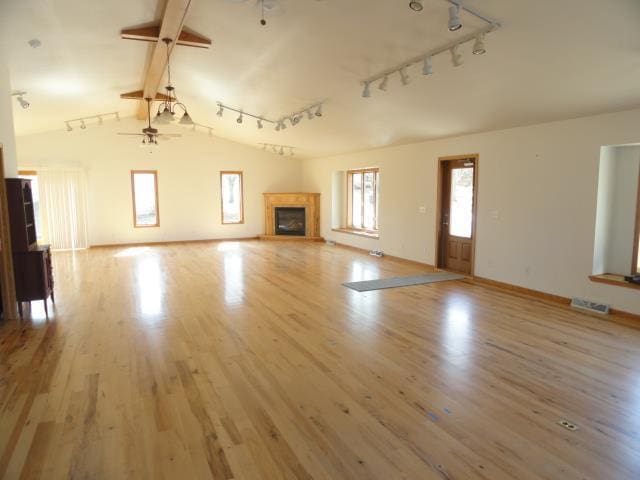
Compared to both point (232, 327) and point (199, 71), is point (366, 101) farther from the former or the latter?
point (232, 327)

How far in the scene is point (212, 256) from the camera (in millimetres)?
8961

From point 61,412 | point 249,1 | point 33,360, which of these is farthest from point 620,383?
point 33,360

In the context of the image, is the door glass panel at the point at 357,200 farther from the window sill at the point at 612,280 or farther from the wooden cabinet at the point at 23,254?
the wooden cabinet at the point at 23,254

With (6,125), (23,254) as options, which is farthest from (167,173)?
(23,254)

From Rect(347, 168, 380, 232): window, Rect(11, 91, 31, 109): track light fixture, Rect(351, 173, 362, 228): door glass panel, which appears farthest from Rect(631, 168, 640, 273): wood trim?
Rect(11, 91, 31, 109): track light fixture

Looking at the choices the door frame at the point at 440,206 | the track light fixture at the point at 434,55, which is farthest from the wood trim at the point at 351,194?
the track light fixture at the point at 434,55

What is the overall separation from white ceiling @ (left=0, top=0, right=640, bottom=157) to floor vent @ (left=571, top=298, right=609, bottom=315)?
7.42 ft

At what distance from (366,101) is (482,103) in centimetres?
163

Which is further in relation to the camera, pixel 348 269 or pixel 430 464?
pixel 348 269

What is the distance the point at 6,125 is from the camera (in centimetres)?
484

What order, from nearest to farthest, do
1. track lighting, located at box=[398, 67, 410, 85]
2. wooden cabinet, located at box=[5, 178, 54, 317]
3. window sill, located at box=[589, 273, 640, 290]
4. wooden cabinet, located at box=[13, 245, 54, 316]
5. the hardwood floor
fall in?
the hardwood floor
track lighting, located at box=[398, 67, 410, 85]
window sill, located at box=[589, 273, 640, 290]
wooden cabinet, located at box=[5, 178, 54, 317]
wooden cabinet, located at box=[13, 245, 54, 316]

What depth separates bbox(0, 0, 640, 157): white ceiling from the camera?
3.38 meters

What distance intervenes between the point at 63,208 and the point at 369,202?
735cm

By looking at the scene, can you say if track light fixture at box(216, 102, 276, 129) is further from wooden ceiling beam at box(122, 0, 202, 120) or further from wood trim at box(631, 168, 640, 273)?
wood trim at box(631, 168, 640, 273)
